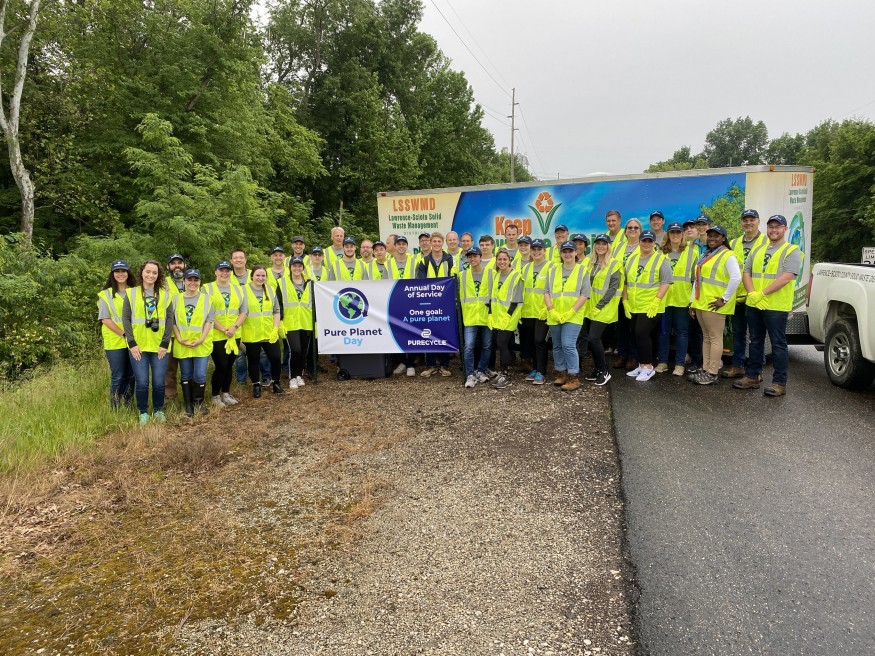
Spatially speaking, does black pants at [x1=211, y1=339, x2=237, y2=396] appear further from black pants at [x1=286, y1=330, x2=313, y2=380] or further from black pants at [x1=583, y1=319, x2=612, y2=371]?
black pants at [x1=583, y1=319, x2=612, y2=371]

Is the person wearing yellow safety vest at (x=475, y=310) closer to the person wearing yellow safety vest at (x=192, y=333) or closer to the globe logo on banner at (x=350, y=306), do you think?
the globe logo on banner at (x=350, y=306)

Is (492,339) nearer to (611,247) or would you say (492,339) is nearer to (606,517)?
(611,247)

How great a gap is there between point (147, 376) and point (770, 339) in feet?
23.8

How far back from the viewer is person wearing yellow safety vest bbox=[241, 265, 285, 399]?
693 cm

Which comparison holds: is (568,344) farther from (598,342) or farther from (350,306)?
(350,306)

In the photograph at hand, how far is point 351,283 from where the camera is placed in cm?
783

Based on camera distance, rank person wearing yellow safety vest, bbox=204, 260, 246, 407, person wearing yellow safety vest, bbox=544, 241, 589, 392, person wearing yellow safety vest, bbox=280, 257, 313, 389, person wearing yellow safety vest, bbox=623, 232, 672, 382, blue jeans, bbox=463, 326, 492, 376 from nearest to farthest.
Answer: person wearing yellow safety vest, bbox=204, 260, 246, 407 → person wearing yellow safety vest, bbox=544, 241, 589, 392 → person wearing yellow safety vest, bbox=623, 232, 672, 382 → blue jeans, bbox=463, 326, 492, 376 → person wearing yellow safety vest, bbox=280, 257, 313, 389

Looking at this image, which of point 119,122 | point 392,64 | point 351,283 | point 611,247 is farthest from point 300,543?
point 392,64

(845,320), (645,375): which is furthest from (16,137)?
(845,320)

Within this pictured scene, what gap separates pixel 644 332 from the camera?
23.0 ft

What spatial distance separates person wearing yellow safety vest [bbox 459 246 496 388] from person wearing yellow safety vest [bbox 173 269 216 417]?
128 inches

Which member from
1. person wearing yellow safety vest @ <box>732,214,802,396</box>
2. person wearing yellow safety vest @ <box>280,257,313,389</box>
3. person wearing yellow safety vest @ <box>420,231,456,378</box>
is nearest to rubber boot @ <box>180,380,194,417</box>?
person wearing yellow safety vest @ <box>280,257,313,389</box>

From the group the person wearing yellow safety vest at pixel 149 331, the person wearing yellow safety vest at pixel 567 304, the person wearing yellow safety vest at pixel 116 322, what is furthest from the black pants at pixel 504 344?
the person wearing yellow safety vest at pixel 116 322

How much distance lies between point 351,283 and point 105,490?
166 inches
